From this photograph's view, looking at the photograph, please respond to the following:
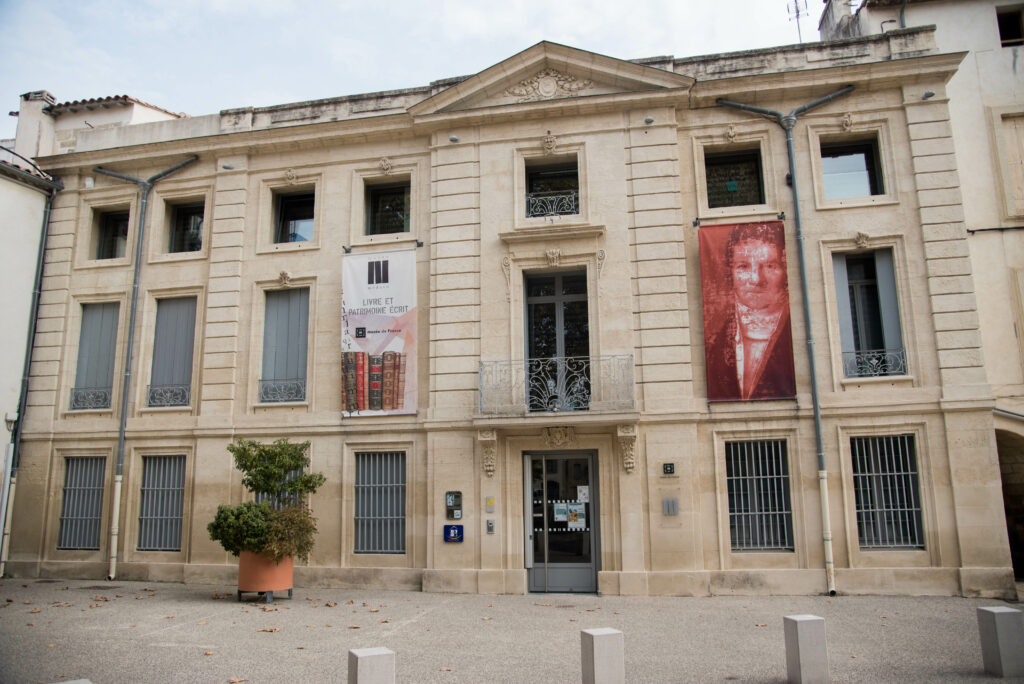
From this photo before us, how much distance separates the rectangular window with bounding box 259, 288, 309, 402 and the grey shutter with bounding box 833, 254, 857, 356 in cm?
1070

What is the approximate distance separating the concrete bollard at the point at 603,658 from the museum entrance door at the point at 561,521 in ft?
23.1

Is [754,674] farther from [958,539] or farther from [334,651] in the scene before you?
[958,539]

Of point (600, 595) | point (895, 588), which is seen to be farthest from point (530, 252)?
point (895, 588)

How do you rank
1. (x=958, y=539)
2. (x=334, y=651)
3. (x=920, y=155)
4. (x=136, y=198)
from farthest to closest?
1. (x=136, y=198)
2. (x=920, y=155)
3. (x=958, y=539)
4. (x=334, y=651)

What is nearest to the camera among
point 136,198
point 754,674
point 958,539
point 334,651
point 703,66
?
point 754,674

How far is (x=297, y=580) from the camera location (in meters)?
14.5

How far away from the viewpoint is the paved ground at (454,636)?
791 centimetres

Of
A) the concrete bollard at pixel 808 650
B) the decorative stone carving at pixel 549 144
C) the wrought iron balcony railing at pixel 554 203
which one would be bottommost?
the concrete bollard at pixel 808 650

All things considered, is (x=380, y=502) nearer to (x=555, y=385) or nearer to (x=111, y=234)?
(x=555, y=385)

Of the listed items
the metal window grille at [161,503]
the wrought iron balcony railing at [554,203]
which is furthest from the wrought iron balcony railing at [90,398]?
the wrought iron balcony railing at [554,203]

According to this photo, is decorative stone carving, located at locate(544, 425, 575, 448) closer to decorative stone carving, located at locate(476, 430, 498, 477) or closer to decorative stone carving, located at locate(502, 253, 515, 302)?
decorative stone carving, located at locate(476, 430, 498, 477)

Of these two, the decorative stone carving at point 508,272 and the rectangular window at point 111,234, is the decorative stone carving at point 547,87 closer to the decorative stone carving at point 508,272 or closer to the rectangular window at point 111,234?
the decorative stone carving at point 508,272

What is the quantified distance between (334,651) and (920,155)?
13237mm

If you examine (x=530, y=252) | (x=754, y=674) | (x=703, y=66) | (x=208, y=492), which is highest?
(x=703, y=66)
